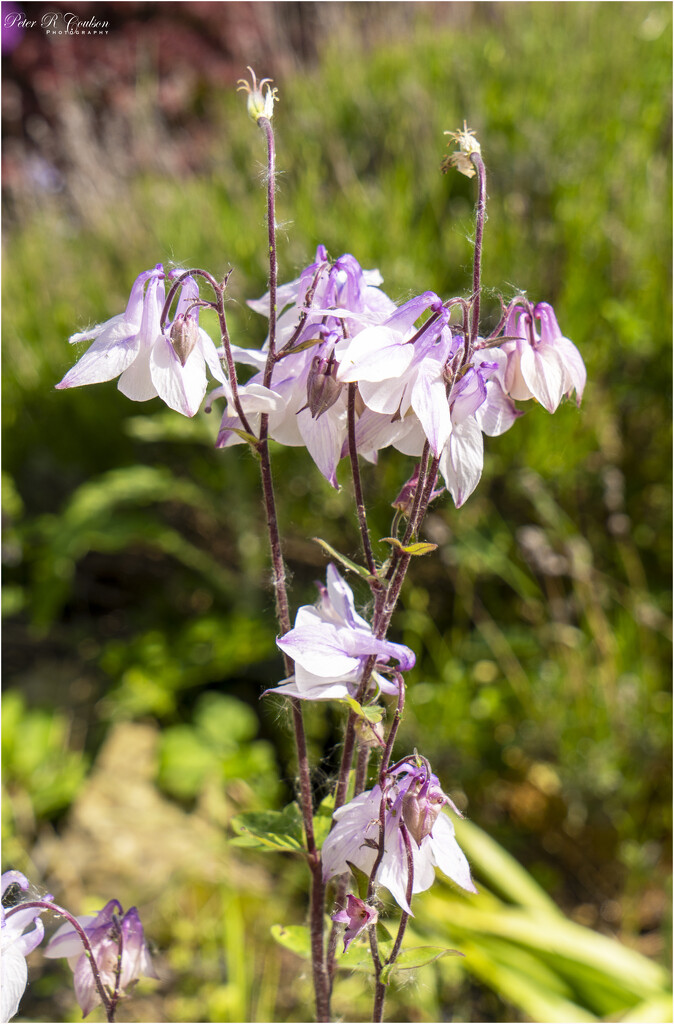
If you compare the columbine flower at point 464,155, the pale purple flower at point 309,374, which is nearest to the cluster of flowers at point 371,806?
the pale purple flower at point 309,374

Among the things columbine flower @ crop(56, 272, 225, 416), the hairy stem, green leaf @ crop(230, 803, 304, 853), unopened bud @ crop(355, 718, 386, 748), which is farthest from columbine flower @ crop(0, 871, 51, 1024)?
the hairy stem

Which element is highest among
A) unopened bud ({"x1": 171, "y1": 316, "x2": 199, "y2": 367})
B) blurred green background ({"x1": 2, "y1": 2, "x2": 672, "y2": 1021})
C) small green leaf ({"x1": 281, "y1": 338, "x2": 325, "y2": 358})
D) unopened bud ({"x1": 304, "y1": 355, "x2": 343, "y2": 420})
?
unopened bud ({"x1": 171, "y1": 316, "x2": 199, "y2": 367})

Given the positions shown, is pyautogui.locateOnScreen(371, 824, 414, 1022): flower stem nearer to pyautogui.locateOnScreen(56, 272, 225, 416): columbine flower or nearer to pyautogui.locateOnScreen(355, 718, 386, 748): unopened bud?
pyautogui.locateOnScreen(355, 718, 386, 748): unopened bud

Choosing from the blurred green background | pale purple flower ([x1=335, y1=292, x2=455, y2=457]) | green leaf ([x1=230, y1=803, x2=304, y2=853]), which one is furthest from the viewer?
the blurred green background

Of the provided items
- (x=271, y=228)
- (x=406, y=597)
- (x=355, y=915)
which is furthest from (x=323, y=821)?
(x=406, y=597)

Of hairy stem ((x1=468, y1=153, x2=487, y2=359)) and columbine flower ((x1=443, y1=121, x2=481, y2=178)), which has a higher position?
columbine flower ((x1=443, y1=121, x2=481, y2=178))

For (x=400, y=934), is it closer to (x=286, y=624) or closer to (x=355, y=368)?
(x=286, y=624)

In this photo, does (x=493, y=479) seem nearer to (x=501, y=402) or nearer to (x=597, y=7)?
(x=501, y=402)
